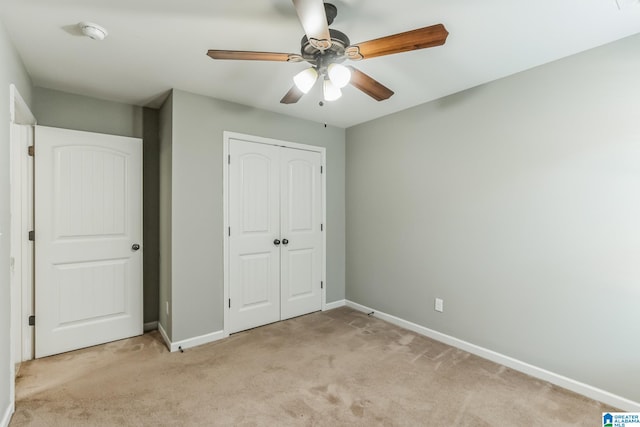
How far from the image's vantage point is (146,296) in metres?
3.26

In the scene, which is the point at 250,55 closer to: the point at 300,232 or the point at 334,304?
the point at 300,232

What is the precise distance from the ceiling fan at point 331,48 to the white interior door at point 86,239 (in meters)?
1.90

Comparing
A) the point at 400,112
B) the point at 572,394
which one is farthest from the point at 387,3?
the point at 572,394

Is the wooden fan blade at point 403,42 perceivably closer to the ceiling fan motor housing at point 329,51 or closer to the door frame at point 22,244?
the ceiling fan motor housing at point 329,51

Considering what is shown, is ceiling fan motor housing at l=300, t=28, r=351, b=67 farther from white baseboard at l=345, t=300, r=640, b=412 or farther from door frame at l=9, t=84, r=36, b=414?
white baseboard at l=345, t=300, r=640, b=412

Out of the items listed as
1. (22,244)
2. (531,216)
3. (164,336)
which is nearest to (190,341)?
(164,336)

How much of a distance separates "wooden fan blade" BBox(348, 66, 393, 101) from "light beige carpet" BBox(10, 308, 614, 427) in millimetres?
2070

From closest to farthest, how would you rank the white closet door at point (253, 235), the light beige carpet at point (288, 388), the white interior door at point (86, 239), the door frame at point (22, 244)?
the light beige carpet at point (288, 388) → the door frame at point (22, 244) → the white interior door at point (86, 239) → the white closet door at point (253, 235)

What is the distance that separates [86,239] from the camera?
112 inches

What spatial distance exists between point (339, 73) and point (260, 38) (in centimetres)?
67

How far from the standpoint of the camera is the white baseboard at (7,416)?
5.76 ft

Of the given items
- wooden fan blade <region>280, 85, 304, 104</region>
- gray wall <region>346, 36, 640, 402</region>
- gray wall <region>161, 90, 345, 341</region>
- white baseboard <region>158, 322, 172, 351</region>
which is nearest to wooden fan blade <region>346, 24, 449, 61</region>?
wooden fan blade <region>280, 85, 304, 104</region>

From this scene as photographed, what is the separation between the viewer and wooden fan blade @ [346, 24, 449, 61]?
4.76 feet

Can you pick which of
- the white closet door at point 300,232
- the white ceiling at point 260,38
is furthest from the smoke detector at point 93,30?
the white closet door at point 300,232
